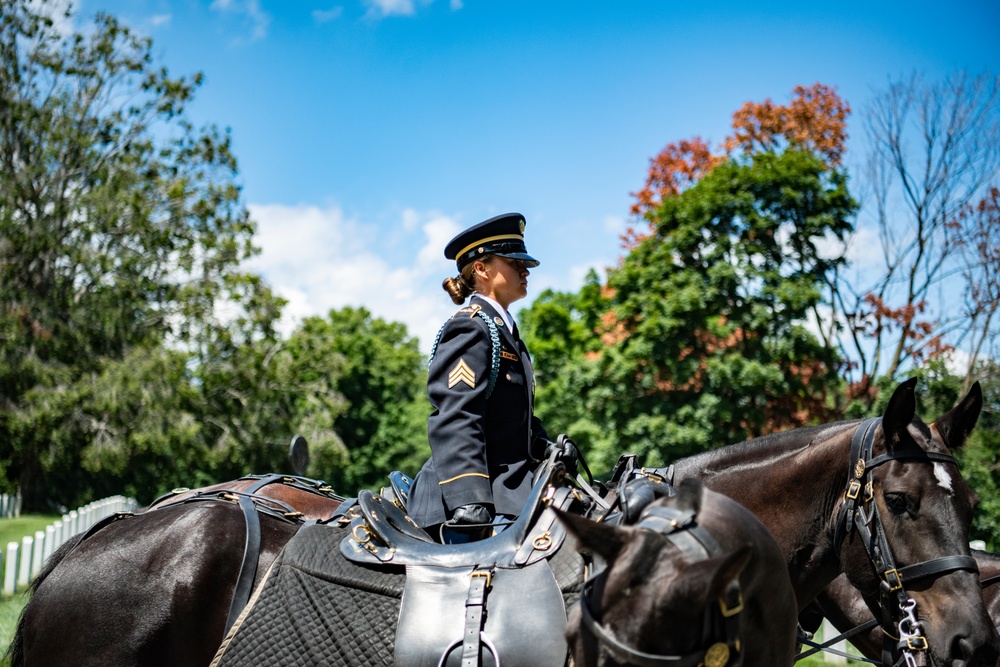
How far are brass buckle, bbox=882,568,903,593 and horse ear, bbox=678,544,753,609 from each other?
1.65 m

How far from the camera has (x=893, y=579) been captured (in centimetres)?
329

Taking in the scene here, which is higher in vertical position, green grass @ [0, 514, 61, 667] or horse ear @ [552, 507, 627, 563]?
horse ear @ [552, 507, 627, 563]

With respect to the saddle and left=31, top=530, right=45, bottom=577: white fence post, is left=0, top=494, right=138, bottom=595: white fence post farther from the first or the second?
the saddle

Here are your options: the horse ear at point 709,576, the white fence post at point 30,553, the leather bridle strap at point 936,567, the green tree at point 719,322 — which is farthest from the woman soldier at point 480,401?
the green tree at point 719,322

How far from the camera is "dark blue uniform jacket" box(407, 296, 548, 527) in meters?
3.06

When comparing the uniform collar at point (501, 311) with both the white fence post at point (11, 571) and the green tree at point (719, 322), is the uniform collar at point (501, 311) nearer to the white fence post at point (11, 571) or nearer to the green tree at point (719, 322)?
the white fence post at point (11, 571)

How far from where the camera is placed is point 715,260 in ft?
62.7

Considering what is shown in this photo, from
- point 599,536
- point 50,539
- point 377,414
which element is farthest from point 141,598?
point 377,414

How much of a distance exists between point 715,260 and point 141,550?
675 inches

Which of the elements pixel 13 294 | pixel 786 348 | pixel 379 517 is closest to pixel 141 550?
pixel 379 517

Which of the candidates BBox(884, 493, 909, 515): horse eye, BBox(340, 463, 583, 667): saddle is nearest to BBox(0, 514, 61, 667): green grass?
BBox(340, 463, 583, 667): saddle

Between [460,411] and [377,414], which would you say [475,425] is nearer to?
[460,411]

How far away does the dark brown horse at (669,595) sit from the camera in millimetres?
1977

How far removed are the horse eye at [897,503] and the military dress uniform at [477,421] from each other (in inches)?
54.5
